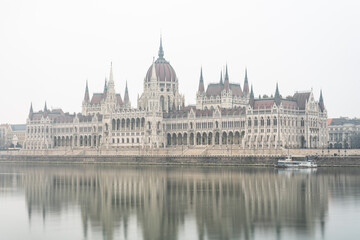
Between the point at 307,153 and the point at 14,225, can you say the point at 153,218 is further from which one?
the point at 307,153

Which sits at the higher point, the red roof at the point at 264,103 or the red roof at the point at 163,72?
the red roof at the point at 163,72

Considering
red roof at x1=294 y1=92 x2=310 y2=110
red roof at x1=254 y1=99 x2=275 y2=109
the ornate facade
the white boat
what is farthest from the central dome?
the white boat

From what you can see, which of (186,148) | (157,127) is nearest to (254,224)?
(186,148)

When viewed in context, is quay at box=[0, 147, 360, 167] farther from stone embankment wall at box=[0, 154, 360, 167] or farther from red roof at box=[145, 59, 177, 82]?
red roof at box=[145, 59, 177, 82]

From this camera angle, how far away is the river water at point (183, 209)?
42844mm

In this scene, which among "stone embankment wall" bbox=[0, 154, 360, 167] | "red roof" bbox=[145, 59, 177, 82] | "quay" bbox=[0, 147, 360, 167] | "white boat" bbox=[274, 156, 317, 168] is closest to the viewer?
"white boat" bbox=[274, 156, 317, 168]

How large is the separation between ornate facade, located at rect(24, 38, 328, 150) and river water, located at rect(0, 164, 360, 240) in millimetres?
62043

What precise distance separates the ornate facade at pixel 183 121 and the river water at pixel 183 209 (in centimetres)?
6204

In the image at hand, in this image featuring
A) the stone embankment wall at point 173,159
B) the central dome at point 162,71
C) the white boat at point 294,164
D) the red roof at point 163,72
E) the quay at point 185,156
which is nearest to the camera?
the white boat at point 294,164

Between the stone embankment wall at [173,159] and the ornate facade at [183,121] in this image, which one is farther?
the ornate facade at [183,121]

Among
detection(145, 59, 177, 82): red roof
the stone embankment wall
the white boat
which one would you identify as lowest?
the white boat

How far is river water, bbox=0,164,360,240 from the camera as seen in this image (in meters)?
42.8

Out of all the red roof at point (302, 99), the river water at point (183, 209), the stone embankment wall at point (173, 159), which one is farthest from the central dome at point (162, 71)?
the river water at point (183, 209)

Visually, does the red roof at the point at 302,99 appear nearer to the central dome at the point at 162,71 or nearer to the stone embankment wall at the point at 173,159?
the stone embankment wall at the point at 173,159
